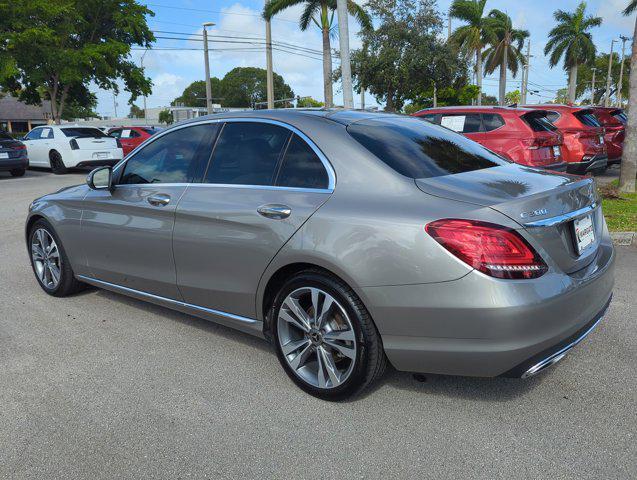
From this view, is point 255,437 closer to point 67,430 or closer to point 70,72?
point 67,430

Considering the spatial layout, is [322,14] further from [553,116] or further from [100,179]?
[100,179]

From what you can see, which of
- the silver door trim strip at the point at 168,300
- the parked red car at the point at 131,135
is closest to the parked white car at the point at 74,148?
the parked red car at the point at 131,135

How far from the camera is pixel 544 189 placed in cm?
287

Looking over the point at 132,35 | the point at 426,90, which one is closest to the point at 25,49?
the point at 132,35

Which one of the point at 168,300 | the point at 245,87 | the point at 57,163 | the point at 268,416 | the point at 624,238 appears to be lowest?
the point at 268,416

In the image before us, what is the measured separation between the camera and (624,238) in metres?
6.55

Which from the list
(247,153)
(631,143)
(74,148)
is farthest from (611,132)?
(74,148)

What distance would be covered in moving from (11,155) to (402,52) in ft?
68.3

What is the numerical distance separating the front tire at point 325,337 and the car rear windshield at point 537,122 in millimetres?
6993

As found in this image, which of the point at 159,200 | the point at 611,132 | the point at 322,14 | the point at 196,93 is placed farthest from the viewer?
the point at 196,93

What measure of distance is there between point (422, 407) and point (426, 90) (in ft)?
103

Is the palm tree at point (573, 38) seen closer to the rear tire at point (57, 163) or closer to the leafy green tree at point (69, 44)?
the leafy green tree at point (69, 44)

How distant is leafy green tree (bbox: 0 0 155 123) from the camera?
79.5 feet

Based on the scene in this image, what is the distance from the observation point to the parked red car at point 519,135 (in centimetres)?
862
